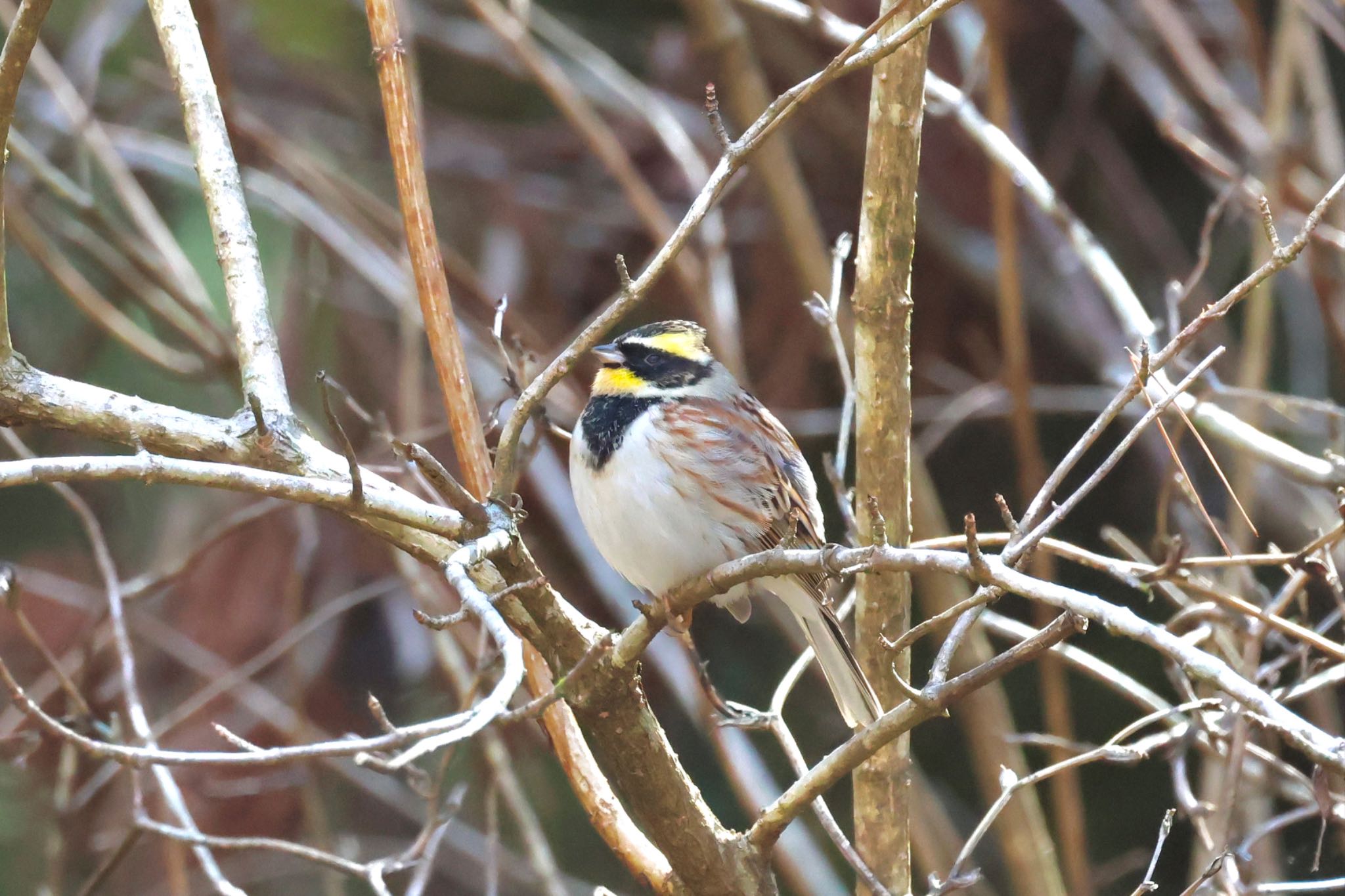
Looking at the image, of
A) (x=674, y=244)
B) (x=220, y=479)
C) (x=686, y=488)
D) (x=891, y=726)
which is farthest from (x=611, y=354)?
(x=220, y=479)

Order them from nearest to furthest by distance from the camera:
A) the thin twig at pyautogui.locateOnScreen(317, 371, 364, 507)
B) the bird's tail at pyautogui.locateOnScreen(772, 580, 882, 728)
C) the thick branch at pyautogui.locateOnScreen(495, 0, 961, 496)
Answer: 1. the thin twig at pyautogui.locateOnScreen(317, 371, 364, 507)
2. the thick branch at pyautogui.locateOnScreen(495, 0, 961, 496)
3. the bird's tail at pyautogui.locateOnScreen(772, 580, 882, 728)

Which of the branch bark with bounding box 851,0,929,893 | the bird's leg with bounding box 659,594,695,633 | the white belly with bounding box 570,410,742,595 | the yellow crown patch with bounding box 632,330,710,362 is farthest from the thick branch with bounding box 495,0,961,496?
the yellow crown patch with bounding box 632,330,710,362

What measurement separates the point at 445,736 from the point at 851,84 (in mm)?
4195

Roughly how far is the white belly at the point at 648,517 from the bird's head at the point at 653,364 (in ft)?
0.54

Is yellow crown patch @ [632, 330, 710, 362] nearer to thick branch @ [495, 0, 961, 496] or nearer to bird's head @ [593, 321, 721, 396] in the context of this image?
bird's head @ [593, 321, 721, 396]

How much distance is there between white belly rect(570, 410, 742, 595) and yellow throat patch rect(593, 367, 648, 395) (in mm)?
141

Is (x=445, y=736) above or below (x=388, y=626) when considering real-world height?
above

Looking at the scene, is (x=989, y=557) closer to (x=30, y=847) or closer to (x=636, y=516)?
(x=636, y=516)

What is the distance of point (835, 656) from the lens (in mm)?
2639

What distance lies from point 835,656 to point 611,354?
0.82m

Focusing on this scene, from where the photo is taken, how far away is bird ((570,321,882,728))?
2699 mm

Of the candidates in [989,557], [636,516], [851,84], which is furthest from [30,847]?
[851,84]

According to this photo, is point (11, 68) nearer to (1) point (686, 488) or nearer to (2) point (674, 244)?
(2) point (674, 244)

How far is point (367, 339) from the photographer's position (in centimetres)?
489
